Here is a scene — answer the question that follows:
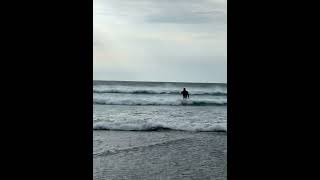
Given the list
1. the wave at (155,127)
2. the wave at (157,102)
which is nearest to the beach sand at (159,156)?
the wave at (155,127)

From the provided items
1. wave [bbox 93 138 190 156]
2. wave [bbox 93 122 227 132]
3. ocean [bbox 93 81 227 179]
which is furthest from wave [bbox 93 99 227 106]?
wave [bbox 93 138 190 156]

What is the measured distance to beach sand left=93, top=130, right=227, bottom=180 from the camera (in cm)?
461

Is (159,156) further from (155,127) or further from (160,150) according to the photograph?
(155,127)

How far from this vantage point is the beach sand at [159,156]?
4609 mm

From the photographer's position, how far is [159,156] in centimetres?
572

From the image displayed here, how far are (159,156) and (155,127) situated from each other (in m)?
4.10

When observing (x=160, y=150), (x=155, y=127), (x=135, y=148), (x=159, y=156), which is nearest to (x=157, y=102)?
(x=155, y=127)

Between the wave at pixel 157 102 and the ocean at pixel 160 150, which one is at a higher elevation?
the wave at pixel 157 102

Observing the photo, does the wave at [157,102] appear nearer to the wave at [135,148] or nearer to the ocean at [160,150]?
the ocean at [160,150]

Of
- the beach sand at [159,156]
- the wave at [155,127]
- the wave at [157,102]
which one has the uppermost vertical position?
the wave at [157,102]

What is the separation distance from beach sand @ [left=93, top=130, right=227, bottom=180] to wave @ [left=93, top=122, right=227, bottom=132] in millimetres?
1048

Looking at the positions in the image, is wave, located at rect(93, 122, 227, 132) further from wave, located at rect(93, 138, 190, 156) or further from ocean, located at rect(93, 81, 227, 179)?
wave, located at rect(93, 138, 190, 156)

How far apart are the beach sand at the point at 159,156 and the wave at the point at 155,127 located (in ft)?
3.44
